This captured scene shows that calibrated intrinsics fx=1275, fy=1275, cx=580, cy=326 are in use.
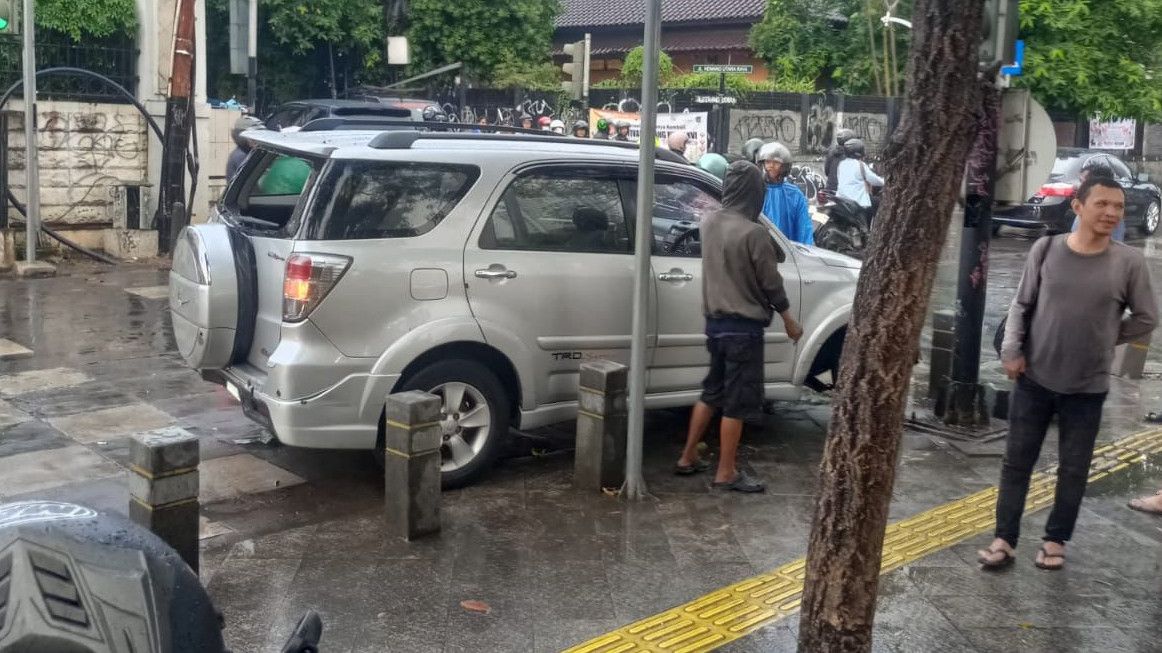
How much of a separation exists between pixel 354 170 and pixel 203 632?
4.34 metres

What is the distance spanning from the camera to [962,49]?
12.6 feet

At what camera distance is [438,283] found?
6621 mm

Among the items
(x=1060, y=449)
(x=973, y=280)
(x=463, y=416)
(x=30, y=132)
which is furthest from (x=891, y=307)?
(x=30, y=132)

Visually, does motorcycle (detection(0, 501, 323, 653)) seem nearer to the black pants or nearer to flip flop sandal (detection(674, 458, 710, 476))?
the black pants

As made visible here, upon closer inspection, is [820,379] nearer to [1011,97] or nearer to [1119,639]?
[1011,97]

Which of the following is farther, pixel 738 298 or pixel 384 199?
pixel 738 298

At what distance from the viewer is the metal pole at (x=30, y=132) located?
13602 mm

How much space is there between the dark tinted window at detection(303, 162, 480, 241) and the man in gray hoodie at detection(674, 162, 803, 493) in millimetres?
1368

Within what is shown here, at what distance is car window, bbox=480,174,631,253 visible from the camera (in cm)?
695

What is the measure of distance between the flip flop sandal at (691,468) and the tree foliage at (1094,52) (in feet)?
68.9

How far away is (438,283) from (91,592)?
4.49 metres

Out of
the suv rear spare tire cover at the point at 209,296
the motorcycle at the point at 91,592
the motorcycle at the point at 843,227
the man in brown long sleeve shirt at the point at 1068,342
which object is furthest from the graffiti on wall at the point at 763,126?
the motorcycle at the point at 91,592

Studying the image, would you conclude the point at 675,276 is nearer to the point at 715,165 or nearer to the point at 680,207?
the point at 680,207

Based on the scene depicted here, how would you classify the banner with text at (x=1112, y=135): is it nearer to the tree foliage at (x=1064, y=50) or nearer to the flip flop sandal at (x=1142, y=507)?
the tree foliage at (x=1064, y=50)
